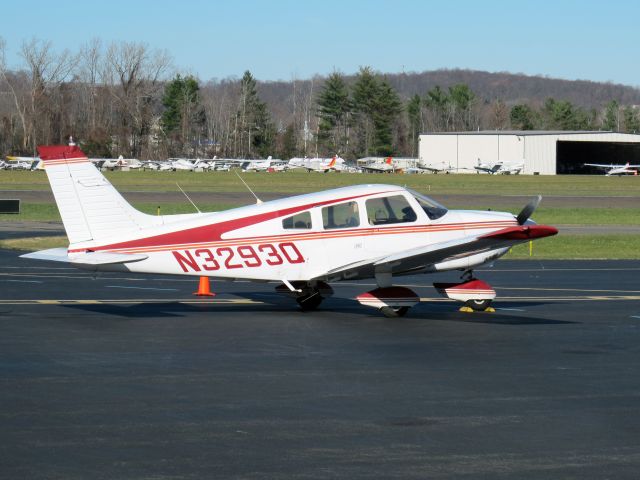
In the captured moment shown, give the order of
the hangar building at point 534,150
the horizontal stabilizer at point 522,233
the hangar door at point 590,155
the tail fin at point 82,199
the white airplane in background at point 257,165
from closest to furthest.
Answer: the horizontal stabilizer at point 522,233, the tail fin at point 82,199, the hangar building at point 534,150, the hangar door at point 590,155, the white airplane in background at point 257,165

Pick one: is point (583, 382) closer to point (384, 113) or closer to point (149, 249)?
point (149, 249)

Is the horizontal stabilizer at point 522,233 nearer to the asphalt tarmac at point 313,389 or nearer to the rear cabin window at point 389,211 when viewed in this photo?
the asphalt tarmac at point 313,389

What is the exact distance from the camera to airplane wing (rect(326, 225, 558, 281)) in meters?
16.2

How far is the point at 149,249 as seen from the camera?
16.6 m

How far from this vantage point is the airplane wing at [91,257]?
1577cm

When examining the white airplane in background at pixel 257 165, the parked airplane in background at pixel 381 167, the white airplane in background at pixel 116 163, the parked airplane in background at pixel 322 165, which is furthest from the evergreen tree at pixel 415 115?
the white airplane in background at pixel 116 163

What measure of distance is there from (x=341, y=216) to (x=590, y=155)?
410 feet

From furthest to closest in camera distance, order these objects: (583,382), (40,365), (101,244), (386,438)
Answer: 1. (101,244)
2. (40,365)
3. (583,382)
4. (386,438)

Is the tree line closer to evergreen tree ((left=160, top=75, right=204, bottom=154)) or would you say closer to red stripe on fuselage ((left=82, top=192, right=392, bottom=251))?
evergreen tree ((left=160, top=75, right=204, bottom=154))

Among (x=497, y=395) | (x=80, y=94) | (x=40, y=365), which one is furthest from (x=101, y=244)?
(x=80, y=94)

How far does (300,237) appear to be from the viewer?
17.1 metres

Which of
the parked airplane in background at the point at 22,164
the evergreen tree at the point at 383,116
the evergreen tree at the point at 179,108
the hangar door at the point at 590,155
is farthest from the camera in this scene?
the evergreen tree at the point at 179,108

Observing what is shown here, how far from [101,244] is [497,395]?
7.76 m

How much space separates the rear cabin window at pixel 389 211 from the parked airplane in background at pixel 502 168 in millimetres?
104933
